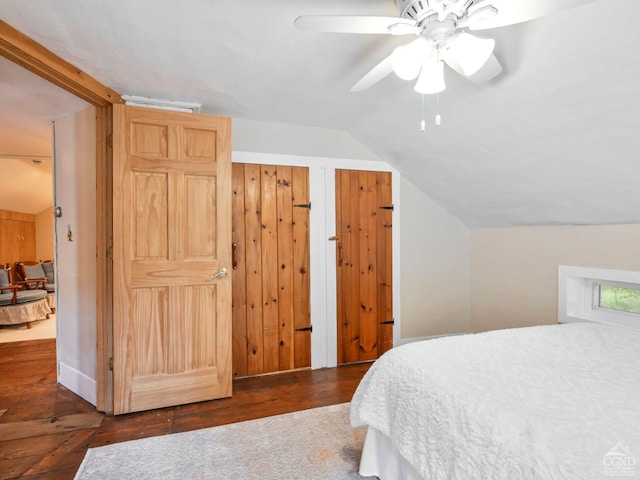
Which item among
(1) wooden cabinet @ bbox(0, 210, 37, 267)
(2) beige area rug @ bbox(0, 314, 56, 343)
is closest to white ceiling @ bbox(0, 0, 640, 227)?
(2) beige area rug @ bbox(0, 314, 56, 343)

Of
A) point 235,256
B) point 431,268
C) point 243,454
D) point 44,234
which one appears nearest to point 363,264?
point 431,268

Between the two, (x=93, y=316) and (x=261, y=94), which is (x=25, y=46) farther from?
(x=93, y=316)

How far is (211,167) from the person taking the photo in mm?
2391

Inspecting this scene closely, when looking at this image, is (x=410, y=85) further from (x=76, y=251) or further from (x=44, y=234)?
(x=44, y=234)

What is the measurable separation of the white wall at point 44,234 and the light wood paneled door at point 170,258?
6136mm

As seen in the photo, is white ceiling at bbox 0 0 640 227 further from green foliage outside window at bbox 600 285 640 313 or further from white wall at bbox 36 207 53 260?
white wall at bbox 36 207 53 260

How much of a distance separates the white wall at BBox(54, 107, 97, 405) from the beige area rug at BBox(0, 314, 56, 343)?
1.70 metres

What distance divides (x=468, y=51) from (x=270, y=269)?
6.99 feet

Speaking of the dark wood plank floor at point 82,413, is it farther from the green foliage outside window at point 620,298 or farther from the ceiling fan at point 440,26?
the ceiling fan at point 440,26

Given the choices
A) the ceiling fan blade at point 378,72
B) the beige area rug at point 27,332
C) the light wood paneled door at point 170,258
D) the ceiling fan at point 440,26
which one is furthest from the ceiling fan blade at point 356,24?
the beige area rug at point 27,332

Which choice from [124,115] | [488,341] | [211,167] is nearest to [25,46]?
[124,115]

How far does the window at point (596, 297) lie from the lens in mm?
2412

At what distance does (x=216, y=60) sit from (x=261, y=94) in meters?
0.48

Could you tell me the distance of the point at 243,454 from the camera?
1779 mm
